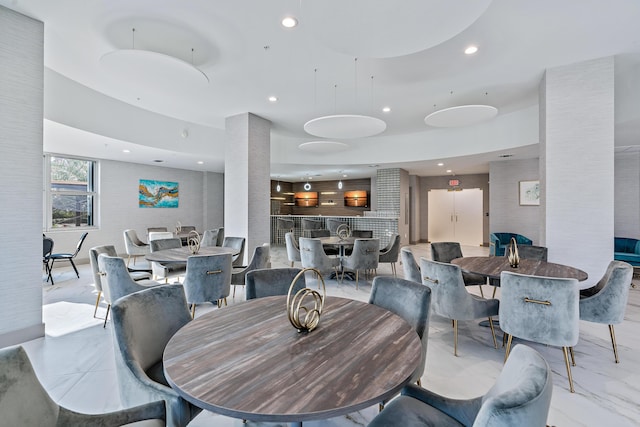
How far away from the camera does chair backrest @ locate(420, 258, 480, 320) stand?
2.72m

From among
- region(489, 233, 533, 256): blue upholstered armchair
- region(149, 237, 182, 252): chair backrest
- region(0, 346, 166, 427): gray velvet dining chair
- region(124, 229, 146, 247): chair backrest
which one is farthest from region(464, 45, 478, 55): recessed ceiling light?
region(124, 229, 146, 247): chair backrest

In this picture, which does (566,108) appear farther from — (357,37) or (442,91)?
(357,37)

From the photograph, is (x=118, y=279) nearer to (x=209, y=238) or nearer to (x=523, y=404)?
(x=523, y=404)

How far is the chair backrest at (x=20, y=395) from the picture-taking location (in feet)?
3.06

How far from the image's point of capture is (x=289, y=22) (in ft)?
10.5

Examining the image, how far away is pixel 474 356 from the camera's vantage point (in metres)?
2.84

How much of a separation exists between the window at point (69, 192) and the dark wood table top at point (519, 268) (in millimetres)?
9012

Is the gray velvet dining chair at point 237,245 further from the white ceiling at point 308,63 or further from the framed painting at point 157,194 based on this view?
the framed painting at point 157,194

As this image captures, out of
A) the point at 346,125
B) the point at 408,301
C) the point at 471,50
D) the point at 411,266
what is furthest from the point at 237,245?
the point at 471,50

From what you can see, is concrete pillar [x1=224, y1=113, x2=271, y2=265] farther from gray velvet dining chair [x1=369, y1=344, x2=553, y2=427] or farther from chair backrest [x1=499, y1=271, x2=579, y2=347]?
gray velvet dining chair [x1=369, y1=344, x2=553, y2=427]

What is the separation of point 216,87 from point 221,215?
717 cm

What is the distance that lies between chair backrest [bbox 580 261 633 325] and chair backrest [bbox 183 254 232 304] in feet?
11.7

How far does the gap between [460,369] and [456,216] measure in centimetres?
1000

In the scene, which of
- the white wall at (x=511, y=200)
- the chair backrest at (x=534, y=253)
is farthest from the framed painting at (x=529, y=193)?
the chair backrest at (x=534, y=253)
